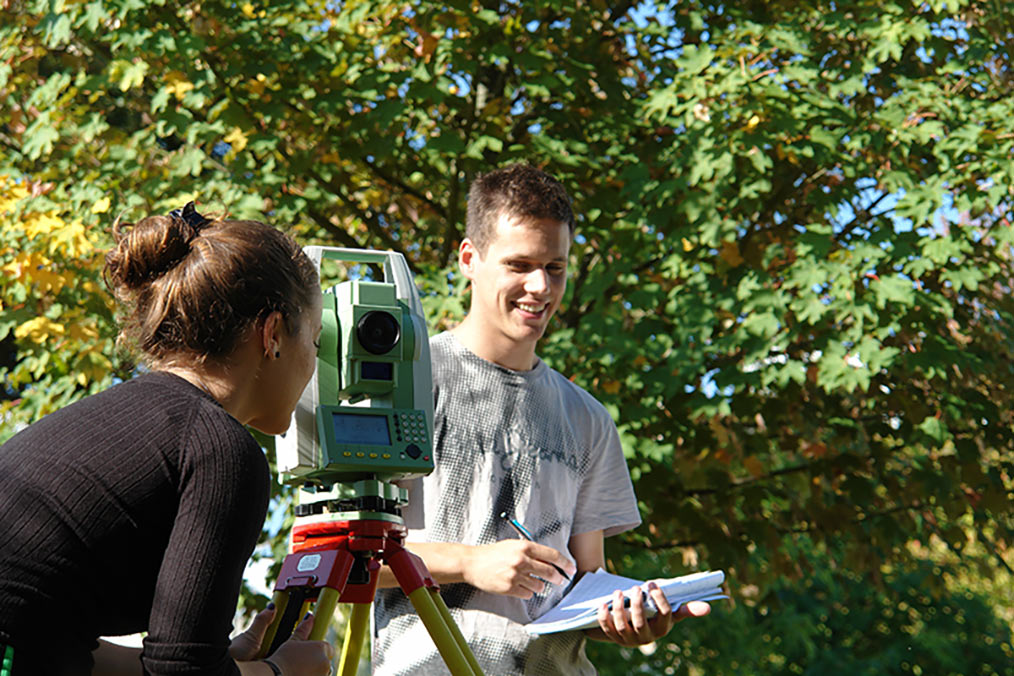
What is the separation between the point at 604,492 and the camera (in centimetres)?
282

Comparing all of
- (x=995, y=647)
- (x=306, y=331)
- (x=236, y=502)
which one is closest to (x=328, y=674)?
(x=236, y=502)

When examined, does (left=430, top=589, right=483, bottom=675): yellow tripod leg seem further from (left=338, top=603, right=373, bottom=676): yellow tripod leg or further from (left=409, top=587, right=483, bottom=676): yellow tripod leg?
(left=338, top=603, right=373, bottom=676): yellow tripod leg

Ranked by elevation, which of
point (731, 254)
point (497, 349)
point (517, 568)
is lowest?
point (517, 568)

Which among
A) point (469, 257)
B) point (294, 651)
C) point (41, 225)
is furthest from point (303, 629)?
point (41, 225)

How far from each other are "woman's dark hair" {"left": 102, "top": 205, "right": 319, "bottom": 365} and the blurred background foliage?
293 centimetres

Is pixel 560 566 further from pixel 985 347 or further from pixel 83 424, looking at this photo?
pixel 985 347

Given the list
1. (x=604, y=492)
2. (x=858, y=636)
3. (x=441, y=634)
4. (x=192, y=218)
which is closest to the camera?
(x=192, y=218)

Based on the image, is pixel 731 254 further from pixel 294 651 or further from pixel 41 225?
pixel 294 651

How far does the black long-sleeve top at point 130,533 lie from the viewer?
1.51 meters

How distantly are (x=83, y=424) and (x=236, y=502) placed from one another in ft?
0.82

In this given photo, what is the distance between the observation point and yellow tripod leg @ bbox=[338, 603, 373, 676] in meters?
2.06

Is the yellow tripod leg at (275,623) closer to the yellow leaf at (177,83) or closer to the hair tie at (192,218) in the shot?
the hair tie at (192,218)

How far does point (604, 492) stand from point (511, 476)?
0.32 m

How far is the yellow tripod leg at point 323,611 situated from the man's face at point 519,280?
0.90 m
